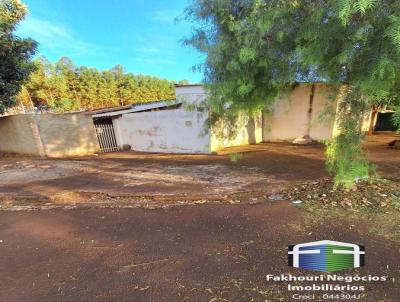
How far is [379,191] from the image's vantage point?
4.70m

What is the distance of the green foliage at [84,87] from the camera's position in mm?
25141

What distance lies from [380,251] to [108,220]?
4.04 meters

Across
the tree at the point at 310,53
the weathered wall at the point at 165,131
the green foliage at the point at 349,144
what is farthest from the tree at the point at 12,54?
the green foliage at the point at 349,144

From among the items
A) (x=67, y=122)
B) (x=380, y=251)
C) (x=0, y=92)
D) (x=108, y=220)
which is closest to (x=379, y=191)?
(x=380, y=251)

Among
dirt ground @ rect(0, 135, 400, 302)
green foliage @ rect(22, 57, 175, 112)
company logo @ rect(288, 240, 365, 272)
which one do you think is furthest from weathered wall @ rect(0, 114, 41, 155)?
company logo @ rect(288, 240, 365, 272)

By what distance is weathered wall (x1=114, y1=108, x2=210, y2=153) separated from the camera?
11.3 metres

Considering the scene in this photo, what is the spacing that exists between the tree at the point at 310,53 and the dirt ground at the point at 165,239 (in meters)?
1.53

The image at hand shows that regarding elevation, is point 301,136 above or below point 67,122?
below

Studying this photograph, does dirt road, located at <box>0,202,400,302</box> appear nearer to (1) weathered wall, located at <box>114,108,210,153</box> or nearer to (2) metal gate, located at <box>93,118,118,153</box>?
(1) weathered wall, located at <box>114,108,210,153</box>

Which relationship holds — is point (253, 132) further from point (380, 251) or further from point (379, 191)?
point (380, 251)

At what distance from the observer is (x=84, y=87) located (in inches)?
1129

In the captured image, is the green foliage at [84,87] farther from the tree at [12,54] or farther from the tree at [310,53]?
the tree at [310,53]

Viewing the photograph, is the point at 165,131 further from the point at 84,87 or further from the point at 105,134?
the point at 84,87

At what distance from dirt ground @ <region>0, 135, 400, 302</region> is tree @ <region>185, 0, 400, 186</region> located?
1526mm
